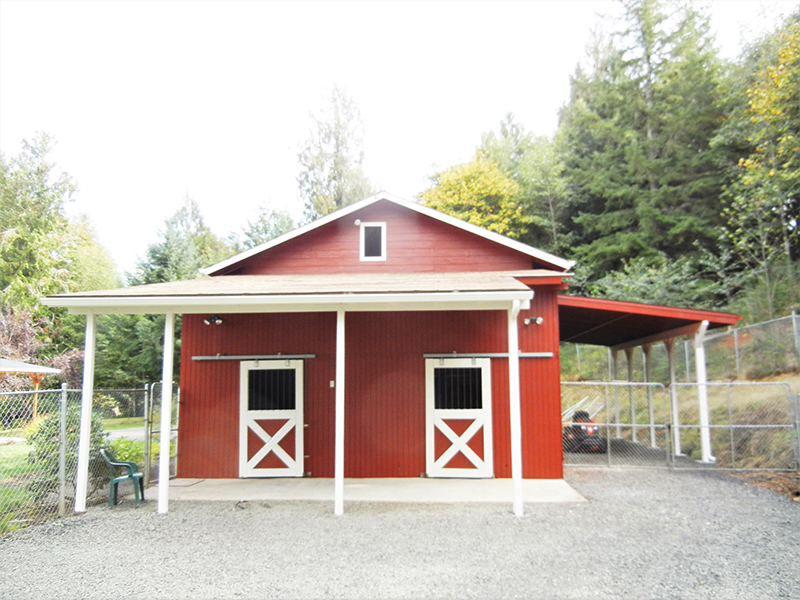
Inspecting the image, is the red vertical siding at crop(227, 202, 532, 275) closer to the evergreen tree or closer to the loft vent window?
the loft vent window

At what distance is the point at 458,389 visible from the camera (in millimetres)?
9656

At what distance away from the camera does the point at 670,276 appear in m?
20.5

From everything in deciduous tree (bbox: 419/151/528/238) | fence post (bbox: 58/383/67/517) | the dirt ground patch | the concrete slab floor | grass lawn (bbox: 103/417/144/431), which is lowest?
the dirt ground patch

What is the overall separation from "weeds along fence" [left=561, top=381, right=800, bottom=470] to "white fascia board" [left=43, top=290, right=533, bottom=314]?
13.4 feet

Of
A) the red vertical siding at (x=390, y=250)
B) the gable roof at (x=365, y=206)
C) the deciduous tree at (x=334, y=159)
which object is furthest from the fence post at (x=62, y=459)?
the deciduous tree at (x=334, y=159)

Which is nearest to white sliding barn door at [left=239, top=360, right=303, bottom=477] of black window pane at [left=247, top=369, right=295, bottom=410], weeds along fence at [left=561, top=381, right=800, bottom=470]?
black window pane at [left=247, top=369, right=295, bottom=410]

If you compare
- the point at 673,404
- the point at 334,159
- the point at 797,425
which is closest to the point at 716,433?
the point at 673,404

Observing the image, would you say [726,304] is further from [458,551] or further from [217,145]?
[217,145]

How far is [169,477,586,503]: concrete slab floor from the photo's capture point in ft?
26.6

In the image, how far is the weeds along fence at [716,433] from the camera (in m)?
10.4

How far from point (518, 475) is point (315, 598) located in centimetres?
345

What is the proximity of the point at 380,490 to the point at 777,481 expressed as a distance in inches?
252

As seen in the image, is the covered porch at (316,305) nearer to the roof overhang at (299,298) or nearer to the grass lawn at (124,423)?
the roof overhang at (299,298)

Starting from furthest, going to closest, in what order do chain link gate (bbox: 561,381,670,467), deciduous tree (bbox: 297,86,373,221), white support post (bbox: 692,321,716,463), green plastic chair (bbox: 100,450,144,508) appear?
1. deciduous tree (bbox: 297,86,373,221)
2. chain link gate (bbox: 561,381,670,467)
3. white support post (bbox: 692,321,716,463)
4. green plastic chair (bbox: 100,450,144,508)
